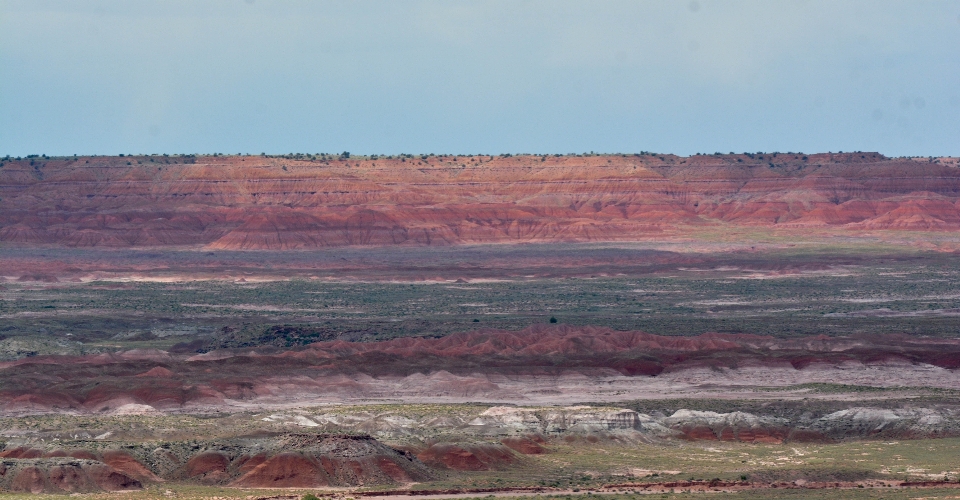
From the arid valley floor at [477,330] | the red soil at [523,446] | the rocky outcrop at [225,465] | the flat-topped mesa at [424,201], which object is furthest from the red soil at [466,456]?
the flat-topped mesa at [424,201]

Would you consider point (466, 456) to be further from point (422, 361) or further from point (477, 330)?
point (477, 330)

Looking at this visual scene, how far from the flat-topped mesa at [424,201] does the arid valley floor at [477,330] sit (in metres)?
0.48

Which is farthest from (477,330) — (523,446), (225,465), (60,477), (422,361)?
(60,477)

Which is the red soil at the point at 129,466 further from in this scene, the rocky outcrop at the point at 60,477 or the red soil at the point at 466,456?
the red soil at the point at 466,456

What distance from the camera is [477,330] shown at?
307 ft

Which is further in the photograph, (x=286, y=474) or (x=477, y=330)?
(x=477, y=330)

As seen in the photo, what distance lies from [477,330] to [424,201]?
9449 cm

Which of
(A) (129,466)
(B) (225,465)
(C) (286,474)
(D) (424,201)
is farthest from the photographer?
(D) (424,201)

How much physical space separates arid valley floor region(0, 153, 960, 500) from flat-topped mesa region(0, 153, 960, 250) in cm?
48

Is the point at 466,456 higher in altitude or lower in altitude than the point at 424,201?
lower

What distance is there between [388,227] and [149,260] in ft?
92.4

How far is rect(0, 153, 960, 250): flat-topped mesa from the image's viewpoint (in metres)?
176

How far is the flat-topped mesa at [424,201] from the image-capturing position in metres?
176

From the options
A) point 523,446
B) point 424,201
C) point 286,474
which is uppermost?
point 424,201
